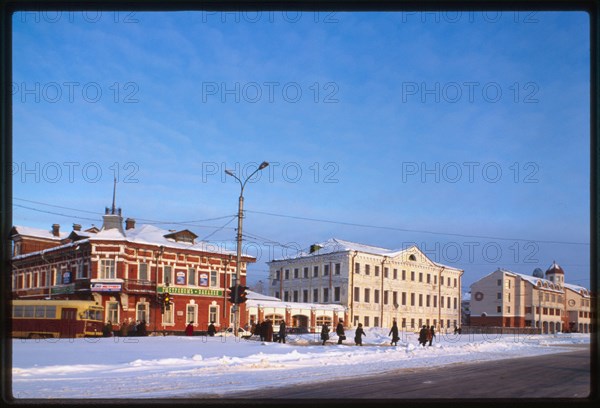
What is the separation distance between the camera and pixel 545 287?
75562 mm

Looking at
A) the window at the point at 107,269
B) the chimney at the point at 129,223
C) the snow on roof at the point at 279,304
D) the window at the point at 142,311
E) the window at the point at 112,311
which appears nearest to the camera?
the window at the point at 112,311

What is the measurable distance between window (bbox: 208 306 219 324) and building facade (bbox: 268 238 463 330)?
15552mm

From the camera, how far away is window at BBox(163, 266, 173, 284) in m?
49.0

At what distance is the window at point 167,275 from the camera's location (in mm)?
49000

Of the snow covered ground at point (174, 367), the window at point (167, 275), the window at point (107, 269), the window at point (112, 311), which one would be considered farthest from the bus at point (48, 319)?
the snow covered ground at point (174, 367)

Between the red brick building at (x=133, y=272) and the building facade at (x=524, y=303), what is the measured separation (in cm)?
3749

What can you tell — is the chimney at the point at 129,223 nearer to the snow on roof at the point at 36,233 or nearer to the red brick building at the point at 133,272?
the red brick building at the point at 133,272

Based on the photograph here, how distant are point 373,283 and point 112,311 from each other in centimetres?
2898

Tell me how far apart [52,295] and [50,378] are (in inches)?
1444

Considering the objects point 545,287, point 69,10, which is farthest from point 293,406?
point 545,287

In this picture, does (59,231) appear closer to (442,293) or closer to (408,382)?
(442,293)

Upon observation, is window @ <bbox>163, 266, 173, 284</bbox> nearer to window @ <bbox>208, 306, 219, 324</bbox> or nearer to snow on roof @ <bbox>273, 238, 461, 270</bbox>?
window @ <bbox>208, 306, 219, 324</bbox>

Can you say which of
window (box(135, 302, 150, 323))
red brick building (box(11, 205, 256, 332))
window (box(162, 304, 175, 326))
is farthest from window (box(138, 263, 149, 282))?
window (box(162, 304, 175, 326))
